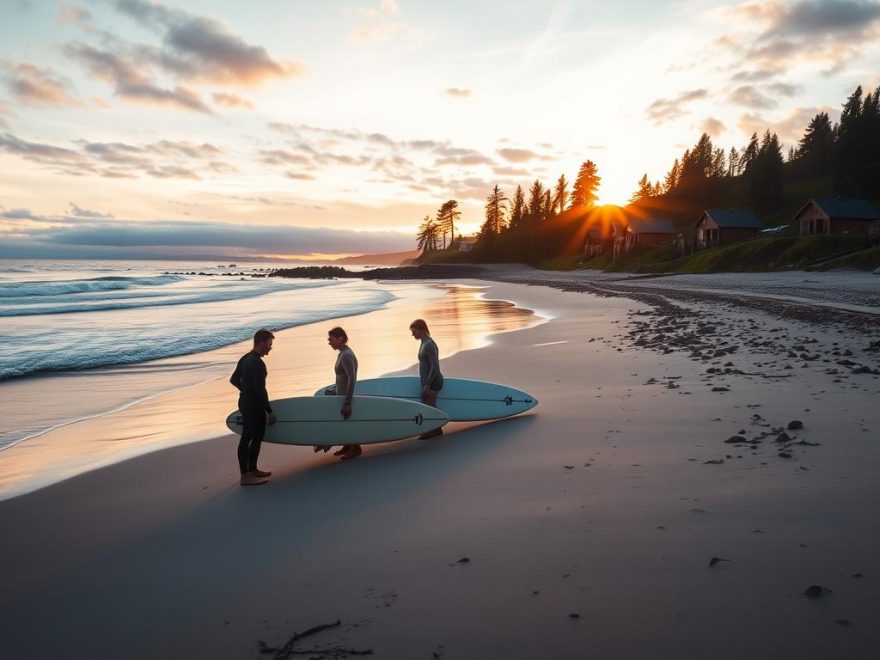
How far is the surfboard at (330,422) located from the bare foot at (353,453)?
141 mm

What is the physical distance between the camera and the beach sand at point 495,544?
363cm

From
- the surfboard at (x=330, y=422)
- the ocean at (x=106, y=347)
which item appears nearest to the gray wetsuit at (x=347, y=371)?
the surfboard at (x=330, y=422)

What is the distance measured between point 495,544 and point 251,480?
11.2ft

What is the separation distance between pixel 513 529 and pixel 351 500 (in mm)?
1949

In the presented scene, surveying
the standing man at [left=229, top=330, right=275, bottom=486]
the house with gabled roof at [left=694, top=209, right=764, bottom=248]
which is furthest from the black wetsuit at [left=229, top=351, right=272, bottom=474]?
the house with gabled roof at [left=694, top=209, right=764, bottom=248]

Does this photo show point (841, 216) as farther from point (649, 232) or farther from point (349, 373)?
point (349, 373)

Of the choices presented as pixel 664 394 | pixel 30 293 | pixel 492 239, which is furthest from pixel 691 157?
pixel 664 394

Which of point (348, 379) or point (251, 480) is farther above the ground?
point (348, 379)

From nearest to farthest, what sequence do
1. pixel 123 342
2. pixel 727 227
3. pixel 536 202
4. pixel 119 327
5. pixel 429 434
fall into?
1. pixel 429 434
2. pixel 123 342
3. pixel 119 327
4. pixel 727 227
5. pixel 536 202

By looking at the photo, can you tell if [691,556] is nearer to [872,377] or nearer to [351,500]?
[351,500]

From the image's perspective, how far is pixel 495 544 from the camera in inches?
187

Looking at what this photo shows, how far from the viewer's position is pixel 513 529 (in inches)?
197

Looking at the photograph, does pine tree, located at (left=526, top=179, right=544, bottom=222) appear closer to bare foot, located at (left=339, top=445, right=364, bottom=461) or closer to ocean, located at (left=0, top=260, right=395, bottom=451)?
ocean, located at (left=0, top=260, right=395, bottom=451)

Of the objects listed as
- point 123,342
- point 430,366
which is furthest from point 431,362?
point 123,342
